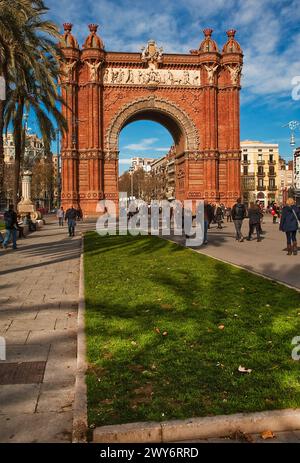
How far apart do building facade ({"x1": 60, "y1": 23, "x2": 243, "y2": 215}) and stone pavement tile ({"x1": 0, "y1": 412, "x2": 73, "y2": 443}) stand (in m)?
37.4

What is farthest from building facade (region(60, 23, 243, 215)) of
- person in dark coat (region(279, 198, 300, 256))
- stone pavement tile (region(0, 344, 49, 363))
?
stone pavement tile (region(0, 344, 49, 363))

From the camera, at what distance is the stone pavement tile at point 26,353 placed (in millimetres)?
4984

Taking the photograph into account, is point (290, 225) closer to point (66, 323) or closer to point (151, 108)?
point (66, 323)

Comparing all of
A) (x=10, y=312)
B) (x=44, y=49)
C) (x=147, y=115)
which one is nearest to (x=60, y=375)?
(x=10, y=312)

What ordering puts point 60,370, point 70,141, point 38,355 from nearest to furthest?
point 60,370
point 38,355
point 70,141

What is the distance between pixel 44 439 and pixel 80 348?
1.74m

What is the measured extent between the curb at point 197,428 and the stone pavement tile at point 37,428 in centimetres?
35

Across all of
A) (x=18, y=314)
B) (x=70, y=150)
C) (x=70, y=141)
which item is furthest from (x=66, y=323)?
(x=70, y=141)

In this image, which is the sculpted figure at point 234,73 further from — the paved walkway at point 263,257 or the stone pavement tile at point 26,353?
the stone pavement tile at point 26,353

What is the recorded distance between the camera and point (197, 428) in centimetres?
325

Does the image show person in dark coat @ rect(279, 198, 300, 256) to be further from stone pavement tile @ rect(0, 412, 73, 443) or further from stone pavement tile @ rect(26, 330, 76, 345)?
stone pavement tile @ rect(0, 412, 73, 443)

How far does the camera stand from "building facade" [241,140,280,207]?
98.7m

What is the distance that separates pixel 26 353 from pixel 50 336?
0.64 metres
